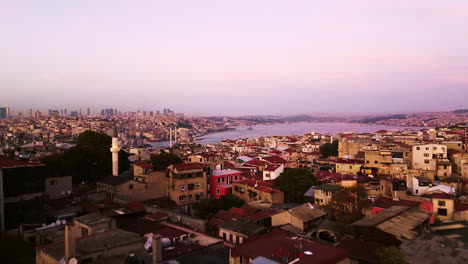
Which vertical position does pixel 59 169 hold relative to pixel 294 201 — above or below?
above

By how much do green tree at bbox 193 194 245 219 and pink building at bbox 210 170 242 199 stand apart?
230cm

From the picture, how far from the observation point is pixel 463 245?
8.74m

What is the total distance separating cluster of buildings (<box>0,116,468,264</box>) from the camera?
22.7 ft

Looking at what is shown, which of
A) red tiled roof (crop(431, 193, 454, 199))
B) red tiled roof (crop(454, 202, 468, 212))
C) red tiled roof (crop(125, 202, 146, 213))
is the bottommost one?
red tiled roof (crop(454, 202, 468, 212))

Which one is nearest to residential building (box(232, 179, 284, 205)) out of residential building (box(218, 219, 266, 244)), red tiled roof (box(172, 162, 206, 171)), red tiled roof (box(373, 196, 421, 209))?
red tiled roof (box(172, 162, 206, 171))

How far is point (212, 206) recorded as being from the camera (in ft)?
41.7

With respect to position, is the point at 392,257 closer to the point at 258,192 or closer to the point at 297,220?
the point at 297,220

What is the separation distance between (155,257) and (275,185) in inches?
390

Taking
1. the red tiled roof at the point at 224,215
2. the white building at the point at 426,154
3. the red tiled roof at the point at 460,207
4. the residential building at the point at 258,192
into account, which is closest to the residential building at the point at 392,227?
the red tiled roof at the point at 460,207

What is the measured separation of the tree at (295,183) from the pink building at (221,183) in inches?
80.3

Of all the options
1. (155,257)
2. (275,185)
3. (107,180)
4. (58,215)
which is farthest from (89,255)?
(275,185)

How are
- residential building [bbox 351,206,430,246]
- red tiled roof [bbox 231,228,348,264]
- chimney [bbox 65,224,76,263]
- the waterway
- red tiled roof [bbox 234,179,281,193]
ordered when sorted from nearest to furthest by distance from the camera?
chimney [bbox 65,224,76,263]
red tiled roof [bbox 231,228,348,264]
residential building [bbox 351,206,430,246]
red tiled roof [bbox 234,179,281,193]
the waterway

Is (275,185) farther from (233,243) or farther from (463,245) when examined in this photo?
(463,245)

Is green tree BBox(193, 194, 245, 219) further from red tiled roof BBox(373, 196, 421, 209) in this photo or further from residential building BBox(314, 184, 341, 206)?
red tiled roof BBox(373, 196, 421, 209)
